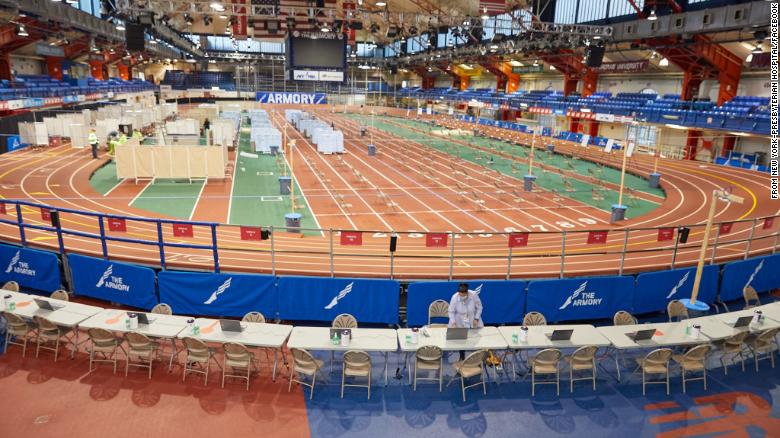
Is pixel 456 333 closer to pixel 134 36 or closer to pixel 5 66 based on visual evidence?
pixel 134 36

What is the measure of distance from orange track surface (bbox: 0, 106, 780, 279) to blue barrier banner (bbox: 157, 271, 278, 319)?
Answer: 71 centimetres

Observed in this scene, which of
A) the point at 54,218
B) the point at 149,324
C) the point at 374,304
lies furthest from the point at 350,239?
the point at 54,218

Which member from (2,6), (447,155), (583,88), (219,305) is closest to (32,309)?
(219,305)

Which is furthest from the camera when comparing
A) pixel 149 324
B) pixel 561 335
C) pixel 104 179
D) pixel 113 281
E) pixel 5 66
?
pixel 5 66

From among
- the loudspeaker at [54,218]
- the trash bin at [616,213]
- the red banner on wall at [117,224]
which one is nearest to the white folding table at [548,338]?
the red banner on wall at [117,224]

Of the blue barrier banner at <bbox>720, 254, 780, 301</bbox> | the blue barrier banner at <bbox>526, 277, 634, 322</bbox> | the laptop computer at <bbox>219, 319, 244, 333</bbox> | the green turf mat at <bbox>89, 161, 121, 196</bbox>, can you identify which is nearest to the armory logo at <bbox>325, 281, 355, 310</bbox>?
the laptop computer at <bbox>219, 319, 244, 333</bbox>

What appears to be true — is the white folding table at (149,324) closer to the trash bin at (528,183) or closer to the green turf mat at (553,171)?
the green turf mat at (553,171)

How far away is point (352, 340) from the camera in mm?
8320

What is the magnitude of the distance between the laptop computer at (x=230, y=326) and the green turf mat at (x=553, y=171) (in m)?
16.6

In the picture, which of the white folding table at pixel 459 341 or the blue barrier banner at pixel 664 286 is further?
the blue barrier banner at pixel 664 286

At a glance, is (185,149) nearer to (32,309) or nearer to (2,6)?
(2,6)

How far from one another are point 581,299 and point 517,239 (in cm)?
196

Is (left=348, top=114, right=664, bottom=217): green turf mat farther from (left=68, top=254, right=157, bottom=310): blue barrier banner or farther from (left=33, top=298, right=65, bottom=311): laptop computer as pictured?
(left=33, top=298, right=65, bottom=311): laptop computer

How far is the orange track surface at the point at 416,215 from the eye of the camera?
40.4 feet
